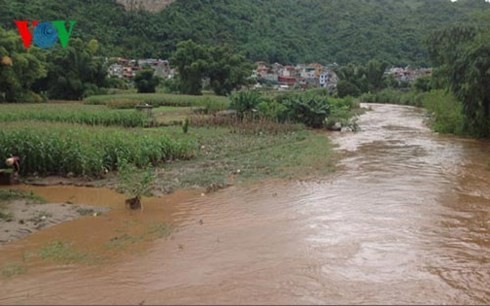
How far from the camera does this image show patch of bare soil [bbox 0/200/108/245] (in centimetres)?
847

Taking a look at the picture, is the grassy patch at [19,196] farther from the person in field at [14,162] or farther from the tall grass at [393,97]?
the tall grass at [393,97]

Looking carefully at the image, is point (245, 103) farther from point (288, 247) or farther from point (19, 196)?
point (288, 247)

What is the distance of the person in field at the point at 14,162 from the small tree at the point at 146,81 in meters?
36.7

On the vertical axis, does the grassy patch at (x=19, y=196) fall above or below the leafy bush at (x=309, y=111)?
below

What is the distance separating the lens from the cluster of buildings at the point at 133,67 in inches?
2271

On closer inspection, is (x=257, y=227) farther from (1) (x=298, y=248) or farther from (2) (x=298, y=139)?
(2) (x=298, y=139)

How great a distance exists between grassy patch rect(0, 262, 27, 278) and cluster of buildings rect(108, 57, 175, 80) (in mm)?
49552

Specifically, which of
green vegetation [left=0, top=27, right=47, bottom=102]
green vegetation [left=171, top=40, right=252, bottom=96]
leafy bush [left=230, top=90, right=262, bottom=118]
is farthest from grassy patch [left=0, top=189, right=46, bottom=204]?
green vegetation [left=171, top=40, right=252, bottom=96]

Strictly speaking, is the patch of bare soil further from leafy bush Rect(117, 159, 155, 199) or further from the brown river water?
leafy bush Rect(117, 159, 155, 199)

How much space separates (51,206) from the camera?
10023mm

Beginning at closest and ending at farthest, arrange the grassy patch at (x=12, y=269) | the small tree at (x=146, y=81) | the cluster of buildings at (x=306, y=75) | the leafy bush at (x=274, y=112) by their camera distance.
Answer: the grassy patch at (x=12, y=269) → the leafy bush at (x=274, y=112) → the small tree at (x=146, y=81) → the cluster of buildings at (x=306, y=75)

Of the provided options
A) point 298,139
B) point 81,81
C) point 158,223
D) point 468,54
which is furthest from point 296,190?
point 81,81

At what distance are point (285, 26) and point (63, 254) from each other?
3638 inches

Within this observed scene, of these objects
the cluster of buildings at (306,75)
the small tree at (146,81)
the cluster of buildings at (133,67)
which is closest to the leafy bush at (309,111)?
the small tree at (146,81)
